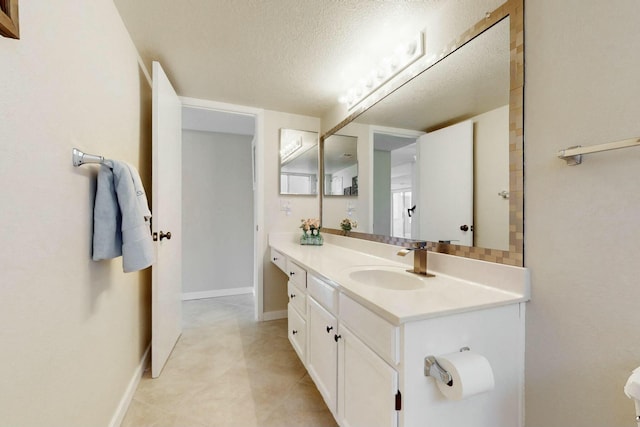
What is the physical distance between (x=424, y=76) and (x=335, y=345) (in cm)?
147

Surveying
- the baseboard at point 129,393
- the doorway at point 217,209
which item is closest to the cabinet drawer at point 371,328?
the baseboard at point 129,393

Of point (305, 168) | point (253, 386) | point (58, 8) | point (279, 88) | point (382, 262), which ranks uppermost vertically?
point (279, 88)

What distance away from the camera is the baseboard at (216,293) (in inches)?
134

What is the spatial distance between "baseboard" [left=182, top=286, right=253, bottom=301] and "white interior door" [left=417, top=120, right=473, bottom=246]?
2858 mm

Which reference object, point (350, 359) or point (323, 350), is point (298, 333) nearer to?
point (323, 350)

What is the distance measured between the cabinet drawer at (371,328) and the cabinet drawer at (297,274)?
49 cm

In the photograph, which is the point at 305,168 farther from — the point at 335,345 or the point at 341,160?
the point at 335,345

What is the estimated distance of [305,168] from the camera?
2.87m

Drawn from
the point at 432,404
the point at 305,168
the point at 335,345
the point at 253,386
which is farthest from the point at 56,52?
the point at 305,168

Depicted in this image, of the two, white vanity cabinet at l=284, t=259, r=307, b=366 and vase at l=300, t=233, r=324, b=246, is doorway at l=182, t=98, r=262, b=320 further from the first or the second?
white vanity cabinet at l=284, t=259, r=307, b=366

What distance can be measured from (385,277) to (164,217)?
1.55 metres

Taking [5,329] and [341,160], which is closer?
[5,329]

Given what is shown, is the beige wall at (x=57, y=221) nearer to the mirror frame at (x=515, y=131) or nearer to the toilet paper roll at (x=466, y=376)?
the toilet paper roll at (x=466, y=376)

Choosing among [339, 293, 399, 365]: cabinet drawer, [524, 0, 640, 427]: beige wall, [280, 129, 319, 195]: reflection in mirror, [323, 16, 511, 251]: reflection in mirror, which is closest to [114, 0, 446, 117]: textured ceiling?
[323, 16, 511, 251]: reflection in mirror
